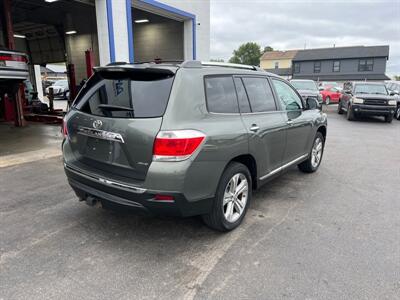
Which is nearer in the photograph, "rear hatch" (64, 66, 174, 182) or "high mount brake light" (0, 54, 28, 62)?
"rear hatch" (64, 66, 174, 182)

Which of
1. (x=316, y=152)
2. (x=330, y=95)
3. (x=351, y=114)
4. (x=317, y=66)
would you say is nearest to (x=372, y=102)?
(x=351, y=114)

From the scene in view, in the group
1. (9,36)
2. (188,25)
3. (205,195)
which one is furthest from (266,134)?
(188,25)

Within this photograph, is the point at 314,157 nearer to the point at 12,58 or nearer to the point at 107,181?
the point at 107,181

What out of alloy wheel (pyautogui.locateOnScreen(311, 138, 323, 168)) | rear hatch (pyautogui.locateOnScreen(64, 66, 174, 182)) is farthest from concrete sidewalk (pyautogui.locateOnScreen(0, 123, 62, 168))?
alloy wheel (pyautogui.locateOnScreen(311, 138, 323, 168))

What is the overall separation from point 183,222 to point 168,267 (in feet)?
2.96

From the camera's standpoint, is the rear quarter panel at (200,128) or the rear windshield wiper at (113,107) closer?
the rear quarter panel at (200,128)

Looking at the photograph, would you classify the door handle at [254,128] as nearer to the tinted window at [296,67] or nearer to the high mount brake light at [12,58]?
the high mount brake light at [12,58]

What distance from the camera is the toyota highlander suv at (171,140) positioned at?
2.80m

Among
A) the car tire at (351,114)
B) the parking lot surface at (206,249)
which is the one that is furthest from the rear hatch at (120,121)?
the car tire at (351,114)

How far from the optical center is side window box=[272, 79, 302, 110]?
4.50 m

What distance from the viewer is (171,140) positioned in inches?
108

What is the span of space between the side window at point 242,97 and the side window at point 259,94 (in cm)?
8

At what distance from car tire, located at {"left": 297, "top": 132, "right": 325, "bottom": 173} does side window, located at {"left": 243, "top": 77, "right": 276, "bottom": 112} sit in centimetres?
182

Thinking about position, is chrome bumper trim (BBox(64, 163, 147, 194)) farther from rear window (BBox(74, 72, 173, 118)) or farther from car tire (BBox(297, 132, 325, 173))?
car tire (BBox(297, 132, 325, 173))
